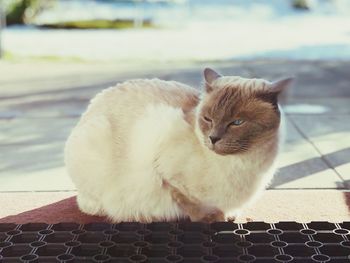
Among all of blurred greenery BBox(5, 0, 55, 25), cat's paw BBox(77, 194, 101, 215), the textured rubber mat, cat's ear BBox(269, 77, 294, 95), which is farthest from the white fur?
blurred greenery BBox(5, 0, 55, 25)

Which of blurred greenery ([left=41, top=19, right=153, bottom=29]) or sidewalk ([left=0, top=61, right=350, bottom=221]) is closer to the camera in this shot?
sidewalk ([left=0, top=61, right=350, bottom=221])

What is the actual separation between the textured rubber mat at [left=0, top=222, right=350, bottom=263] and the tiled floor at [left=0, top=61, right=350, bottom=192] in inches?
26.2

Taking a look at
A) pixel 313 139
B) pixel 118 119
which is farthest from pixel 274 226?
pixel 313 139

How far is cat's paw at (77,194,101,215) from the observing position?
3444mm

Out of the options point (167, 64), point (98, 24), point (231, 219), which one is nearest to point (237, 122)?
point (231, 219)

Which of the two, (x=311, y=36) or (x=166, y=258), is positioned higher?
(x=166, y=258)

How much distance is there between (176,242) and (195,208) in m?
0.34

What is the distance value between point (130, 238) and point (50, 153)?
2.17 m

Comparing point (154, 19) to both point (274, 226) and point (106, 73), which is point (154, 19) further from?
point (274, 226)

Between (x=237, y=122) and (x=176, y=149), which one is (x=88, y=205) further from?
(x=237, y=122)

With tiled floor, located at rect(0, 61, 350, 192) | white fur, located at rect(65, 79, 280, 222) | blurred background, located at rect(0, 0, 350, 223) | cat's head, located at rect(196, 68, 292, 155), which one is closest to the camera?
cat's head, located at rect(196, 68, 292, 155)

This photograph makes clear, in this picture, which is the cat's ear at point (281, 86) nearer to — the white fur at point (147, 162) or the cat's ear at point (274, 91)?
the cat's ear at point (274, 91)

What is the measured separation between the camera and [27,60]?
393 inches

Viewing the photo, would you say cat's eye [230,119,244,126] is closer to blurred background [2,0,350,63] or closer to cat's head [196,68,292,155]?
cat's head [196,68,292,155]
